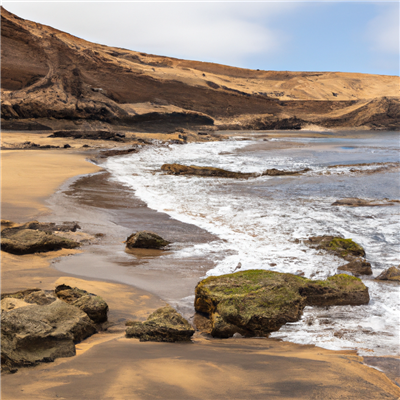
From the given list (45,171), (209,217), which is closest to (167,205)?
(209,217)

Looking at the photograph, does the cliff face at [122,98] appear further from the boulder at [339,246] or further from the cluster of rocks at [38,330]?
the cluster of rocks at [38,330]

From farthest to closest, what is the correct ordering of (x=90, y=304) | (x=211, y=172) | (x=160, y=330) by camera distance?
(x=211, y=172) < (x=90, y=304) < (x=160, y=330)

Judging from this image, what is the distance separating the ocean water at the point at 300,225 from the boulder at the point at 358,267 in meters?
0.11

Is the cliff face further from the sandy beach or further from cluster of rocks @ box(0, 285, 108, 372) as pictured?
cluster of rocks @ box(0, 285, 108, 372)

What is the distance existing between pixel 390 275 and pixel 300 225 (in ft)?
6.99

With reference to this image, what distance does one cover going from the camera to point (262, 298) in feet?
9.64

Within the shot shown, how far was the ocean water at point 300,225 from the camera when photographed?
2.85 meters

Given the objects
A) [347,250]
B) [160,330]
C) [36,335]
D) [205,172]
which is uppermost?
[205,172]

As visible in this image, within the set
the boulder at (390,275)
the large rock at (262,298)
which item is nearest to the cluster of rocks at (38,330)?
the large rock at (262,298)

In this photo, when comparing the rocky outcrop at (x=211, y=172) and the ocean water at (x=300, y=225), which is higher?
the rocky outcrop at (x=211, y=172)

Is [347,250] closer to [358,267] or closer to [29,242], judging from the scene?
[358,267]

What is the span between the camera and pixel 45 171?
10016 mm

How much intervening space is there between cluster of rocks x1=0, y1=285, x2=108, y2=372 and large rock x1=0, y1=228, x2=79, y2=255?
1491 millimetres

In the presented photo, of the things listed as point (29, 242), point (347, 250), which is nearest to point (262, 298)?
point (347, 250)
